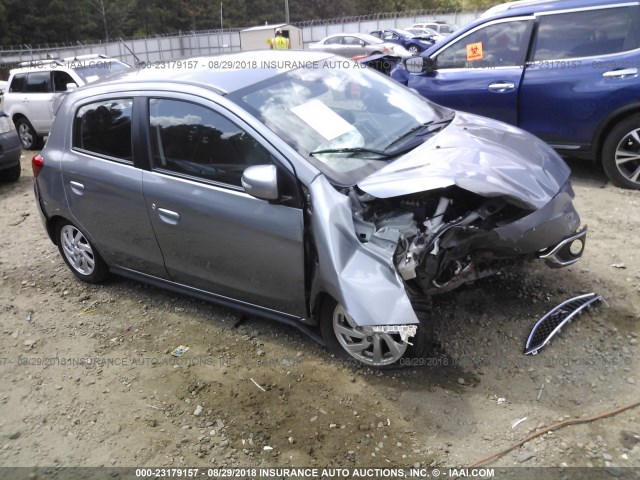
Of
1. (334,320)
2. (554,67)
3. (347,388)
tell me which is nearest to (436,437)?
(347,388)

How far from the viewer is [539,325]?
11.1 ft

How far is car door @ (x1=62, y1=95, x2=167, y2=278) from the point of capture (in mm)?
3854

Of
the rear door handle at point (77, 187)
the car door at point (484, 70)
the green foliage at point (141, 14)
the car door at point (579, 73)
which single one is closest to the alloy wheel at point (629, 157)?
the car door at point (579, 73)

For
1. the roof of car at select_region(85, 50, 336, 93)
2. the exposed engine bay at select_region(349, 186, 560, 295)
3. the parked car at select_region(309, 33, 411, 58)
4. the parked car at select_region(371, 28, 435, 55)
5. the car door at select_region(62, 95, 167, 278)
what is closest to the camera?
the exposed engine bay at select_region(349, 186, 560, 295)

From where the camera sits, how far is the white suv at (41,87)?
35.3 feet

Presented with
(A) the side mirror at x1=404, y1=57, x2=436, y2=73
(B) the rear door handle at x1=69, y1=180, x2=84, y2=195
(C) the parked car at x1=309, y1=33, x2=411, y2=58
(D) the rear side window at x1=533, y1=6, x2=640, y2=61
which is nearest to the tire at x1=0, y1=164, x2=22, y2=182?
(B) the rear door handle at x1=69, y1=180, x2=84, y2=195

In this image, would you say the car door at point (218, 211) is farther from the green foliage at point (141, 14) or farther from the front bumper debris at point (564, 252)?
the green foliage at point (141, 14)

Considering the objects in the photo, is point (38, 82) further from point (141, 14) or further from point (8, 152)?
point (141, 14)

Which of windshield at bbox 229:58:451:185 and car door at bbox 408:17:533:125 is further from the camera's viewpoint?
car door at bbox 408:17:533:125

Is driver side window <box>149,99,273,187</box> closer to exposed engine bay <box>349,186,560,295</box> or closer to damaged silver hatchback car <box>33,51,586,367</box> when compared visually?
damaged silver hatchback car <box>33,51,586,367</box>

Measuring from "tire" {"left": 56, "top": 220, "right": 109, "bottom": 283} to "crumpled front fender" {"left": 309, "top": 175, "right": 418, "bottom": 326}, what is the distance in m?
2.37

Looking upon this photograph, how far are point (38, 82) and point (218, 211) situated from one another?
9.69m

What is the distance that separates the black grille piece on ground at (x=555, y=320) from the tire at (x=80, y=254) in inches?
134

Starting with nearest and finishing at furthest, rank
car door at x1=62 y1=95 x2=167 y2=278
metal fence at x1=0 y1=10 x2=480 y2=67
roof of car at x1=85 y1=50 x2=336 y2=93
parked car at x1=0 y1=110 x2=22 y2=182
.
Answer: roof of car at x1=85 y1=50 x2=336 y2=93 < car door at x1=62 y1=95 x2=167 y2=278 < parked car at x1=0 y1=110 x2=22 y2=182 < metal fence at x1=0 y1=10 x2=480 y2=67
